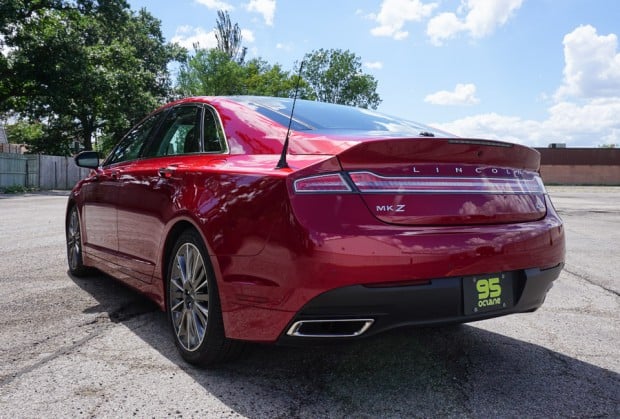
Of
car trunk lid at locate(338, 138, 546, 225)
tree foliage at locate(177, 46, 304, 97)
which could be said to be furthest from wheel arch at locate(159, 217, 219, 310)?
tree foliage at locate(177, 46, 304, 97)

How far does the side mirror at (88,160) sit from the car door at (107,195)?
8cm

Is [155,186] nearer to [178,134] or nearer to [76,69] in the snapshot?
[178,134]

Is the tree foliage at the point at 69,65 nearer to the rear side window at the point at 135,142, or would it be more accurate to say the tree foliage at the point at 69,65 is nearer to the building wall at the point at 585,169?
the rear side window at the point at 135,142

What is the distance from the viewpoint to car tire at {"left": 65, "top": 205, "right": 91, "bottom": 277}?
16.9ft

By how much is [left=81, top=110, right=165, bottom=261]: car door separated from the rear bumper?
226 centimetres

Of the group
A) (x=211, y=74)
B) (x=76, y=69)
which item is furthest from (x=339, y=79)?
(x=76, y=69)

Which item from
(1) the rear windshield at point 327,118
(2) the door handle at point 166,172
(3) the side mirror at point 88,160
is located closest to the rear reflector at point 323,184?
(1) the rear windshield at point 327,118

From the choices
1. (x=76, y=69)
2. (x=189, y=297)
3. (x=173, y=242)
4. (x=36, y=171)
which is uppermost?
(x=76, y=69)

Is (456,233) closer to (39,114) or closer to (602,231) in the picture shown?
(602,231)

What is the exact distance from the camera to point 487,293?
8.53ft

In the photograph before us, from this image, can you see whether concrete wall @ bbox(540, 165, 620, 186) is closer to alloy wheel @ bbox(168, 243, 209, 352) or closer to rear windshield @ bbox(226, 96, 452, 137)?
rear windshield @ bbox(226, 96, 452, 137)

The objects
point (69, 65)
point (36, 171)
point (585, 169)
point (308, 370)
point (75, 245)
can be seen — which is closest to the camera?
point (308, 370)

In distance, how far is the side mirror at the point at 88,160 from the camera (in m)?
4.88

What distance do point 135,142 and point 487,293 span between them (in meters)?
2.99
